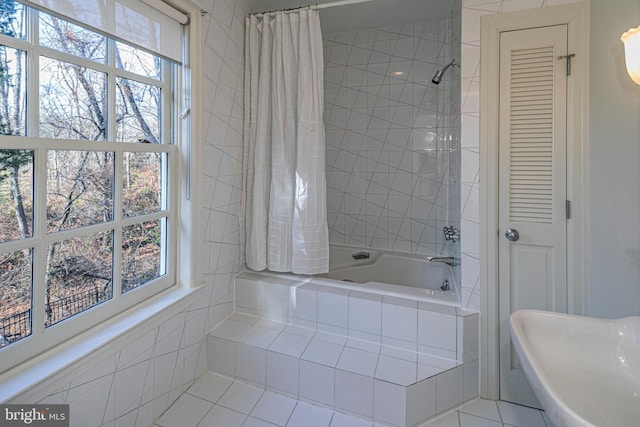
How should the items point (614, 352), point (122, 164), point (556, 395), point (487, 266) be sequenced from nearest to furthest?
1. point (556, 395)
2. point (614, 352)
3. point (122, 164)
4. point (487, 266)

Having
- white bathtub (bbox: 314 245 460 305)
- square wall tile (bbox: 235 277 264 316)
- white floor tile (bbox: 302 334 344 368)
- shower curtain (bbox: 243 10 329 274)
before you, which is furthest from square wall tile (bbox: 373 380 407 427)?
white bathtub (bbox: 314 245 460 305)

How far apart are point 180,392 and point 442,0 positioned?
3077mm

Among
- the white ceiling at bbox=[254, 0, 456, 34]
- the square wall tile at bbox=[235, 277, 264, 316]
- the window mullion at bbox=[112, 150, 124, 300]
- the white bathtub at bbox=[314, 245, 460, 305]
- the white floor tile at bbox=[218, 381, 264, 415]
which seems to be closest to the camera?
the window mullion at bbox=[112, 150, 124, 300]

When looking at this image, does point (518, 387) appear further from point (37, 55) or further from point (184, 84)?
point (37, 55)

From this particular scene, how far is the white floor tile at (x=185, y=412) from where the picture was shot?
1.52 metres

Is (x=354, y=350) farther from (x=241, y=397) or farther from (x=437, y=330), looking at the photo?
(x=241, y=397)

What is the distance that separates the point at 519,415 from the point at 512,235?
89cm

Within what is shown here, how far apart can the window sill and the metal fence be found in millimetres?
95

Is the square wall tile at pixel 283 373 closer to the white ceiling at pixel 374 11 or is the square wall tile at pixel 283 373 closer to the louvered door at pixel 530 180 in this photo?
the louvered door at pixel 530 180

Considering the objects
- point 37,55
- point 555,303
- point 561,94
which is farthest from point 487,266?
point 37,55

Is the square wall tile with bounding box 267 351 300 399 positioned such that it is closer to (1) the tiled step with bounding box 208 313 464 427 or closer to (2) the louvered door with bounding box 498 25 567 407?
(1) the tiled step with bounding box 208 313 464 427

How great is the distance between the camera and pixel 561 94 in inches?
60.7

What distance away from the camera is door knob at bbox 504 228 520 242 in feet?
5.32

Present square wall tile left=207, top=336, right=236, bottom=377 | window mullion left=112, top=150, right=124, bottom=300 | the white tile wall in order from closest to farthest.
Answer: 1. window mullion left=112, top=150, right=124, bottom=300
2. square wall tile left=207, top=336, right=236, bottom=377
3. the white tile wall
